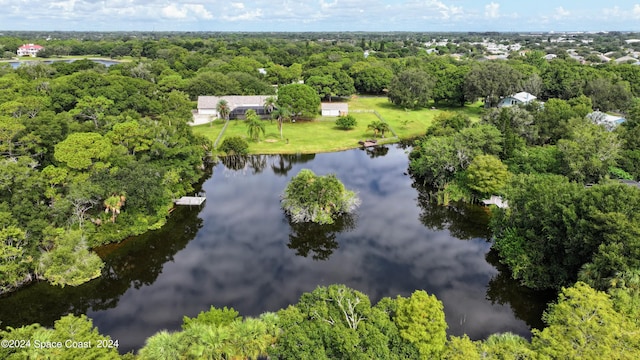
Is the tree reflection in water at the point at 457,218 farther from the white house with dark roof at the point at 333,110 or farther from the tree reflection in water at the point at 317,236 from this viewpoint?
the white house with dark roof at the point at 333,110

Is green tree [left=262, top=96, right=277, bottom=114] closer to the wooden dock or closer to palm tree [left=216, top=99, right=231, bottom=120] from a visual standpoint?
palm tree [left=216, top=99, right=231, bottom=120]

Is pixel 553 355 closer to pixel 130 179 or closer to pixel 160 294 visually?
pixel 160 294

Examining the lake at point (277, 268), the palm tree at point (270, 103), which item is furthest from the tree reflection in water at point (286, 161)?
the palm tree at point (270, 103)

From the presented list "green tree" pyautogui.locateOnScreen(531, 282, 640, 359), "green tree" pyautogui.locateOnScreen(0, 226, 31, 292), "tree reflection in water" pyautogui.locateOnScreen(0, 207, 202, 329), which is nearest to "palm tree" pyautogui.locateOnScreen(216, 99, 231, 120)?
"tree reflection in water" pyautogui.locateOnScreen(0, 207, 202, 329)

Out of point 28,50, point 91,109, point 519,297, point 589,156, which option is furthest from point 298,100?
point 28,50

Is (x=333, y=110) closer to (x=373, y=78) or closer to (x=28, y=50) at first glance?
(x=373, y=78)

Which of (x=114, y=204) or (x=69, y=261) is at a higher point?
(x=114, y=204)
